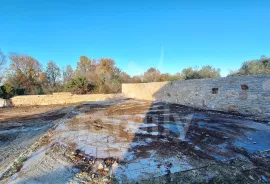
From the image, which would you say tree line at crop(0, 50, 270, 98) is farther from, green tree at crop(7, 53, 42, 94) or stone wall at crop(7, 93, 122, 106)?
stone wall at crop(7, 93, 122, 106)

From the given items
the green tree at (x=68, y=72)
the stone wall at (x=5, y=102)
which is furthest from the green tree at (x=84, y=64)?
the stone wall at (x=5, y=102)

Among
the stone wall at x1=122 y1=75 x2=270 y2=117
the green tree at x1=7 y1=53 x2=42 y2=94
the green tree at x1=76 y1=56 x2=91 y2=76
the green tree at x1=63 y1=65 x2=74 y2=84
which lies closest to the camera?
the stone wall at x1=122 y1=75 x2=270 y2=117

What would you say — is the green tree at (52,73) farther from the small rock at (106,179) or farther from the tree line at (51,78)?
the small rock at (106,179)

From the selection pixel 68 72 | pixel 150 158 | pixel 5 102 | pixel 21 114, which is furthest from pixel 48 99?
pixel 150 158

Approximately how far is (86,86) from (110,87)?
240cm

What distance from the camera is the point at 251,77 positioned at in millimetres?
4824

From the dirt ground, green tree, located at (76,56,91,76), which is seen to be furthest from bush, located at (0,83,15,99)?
green tree, located at (76,56,91,76)

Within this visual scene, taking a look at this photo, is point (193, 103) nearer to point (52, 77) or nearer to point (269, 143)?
point (269, 143)

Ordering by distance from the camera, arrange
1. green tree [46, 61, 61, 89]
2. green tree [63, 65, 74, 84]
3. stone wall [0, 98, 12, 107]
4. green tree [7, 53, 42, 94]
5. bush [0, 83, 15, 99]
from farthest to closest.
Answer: green tree [63, 65, 74, 84]
green tree [46, 61, 61, 89]
green tree [7, 53, 42, 94]
bush [0, 83, 15, 99]
stone wall [0, 98, 12, 107]

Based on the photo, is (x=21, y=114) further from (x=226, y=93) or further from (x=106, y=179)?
(x=226, y=93)

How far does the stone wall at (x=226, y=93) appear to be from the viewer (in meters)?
4.58

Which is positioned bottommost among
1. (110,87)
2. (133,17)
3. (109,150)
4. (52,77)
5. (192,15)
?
(109,150)

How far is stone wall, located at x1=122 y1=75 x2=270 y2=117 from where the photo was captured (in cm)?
458

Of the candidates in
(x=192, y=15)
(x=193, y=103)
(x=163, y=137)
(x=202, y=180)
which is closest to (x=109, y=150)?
(x=163, y=137)
